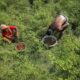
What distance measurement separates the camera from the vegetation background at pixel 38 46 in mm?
7535

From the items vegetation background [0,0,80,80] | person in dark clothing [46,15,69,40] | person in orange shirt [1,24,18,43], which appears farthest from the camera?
person in dark clothing [46,15,69,40]

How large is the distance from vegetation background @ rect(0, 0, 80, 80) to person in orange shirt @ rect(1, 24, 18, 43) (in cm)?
18

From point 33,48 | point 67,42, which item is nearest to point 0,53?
point 33,48

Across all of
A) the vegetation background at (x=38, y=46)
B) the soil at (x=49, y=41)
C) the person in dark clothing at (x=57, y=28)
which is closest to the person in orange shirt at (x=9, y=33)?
the vegetation background at (x=38, y=46)

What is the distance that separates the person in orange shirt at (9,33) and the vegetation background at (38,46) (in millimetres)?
185

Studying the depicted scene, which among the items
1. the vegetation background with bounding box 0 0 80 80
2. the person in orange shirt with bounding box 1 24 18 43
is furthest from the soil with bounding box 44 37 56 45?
the person in orange shirt with bounding box 1 24 18 43

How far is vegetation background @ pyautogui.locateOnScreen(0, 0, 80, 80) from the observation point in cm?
754

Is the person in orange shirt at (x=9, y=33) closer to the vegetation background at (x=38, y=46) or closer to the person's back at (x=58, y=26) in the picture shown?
the vegetation background at (x=38, y=46)

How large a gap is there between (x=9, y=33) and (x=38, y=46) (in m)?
0.81

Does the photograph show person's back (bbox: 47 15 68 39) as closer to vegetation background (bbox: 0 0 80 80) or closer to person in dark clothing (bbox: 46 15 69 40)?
person in dark clothing (bbox: 46 15 69 40)

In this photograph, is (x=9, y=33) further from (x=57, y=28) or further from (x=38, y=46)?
(x=57, y=28)

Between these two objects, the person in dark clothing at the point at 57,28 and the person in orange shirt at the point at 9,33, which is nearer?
the person in orange shirt at the point at 9,33

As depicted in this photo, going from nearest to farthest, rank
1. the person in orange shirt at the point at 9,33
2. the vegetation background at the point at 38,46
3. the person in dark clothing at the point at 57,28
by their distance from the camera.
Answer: the vegetation background at the point at 38,46, the person in orange shirt at the point at 9,33, the person in dark clothing at the point at 57,28

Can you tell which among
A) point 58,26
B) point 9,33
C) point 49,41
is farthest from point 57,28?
point 9,33
